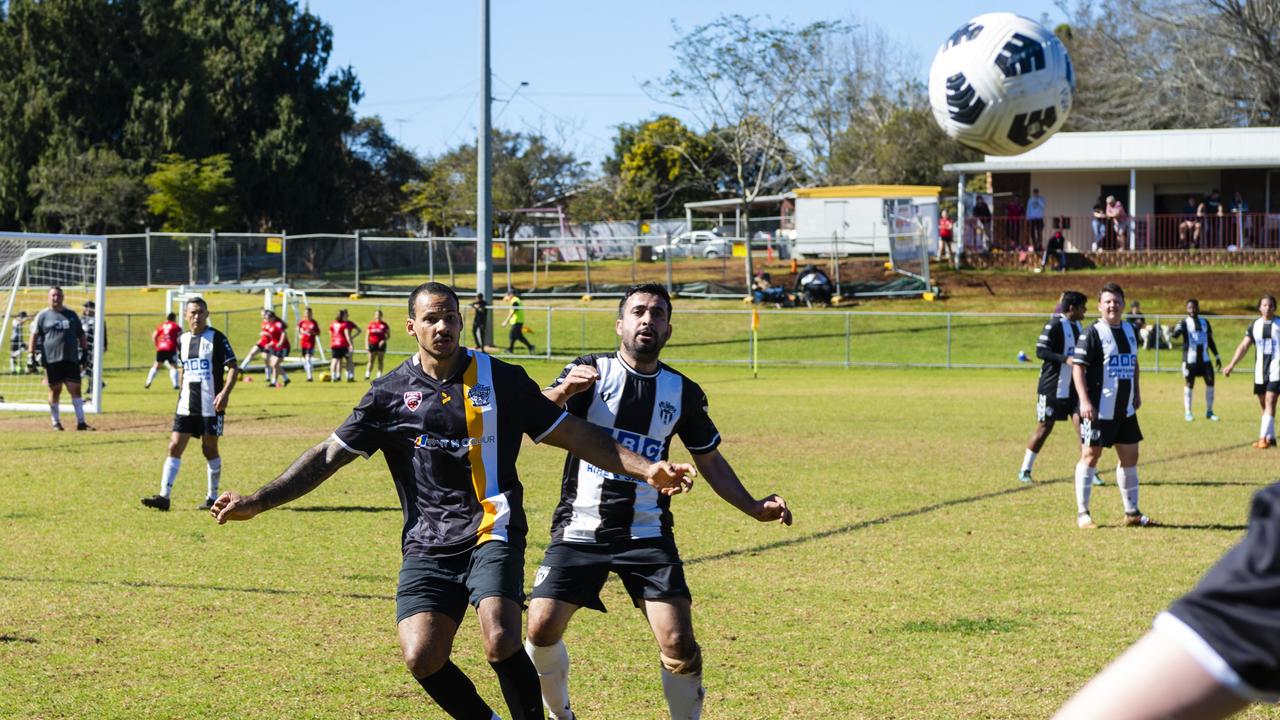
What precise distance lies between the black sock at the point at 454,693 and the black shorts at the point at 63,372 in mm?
16137

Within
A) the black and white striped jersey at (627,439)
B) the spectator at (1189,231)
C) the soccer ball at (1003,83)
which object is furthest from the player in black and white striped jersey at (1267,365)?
the spectator at (1189,231)

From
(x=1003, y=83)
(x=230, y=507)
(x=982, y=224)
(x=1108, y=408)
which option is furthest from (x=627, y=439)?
(x=982, y=224)

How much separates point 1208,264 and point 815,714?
40.4 m

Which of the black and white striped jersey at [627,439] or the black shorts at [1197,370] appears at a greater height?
the black and white striped jersey at [627,439]

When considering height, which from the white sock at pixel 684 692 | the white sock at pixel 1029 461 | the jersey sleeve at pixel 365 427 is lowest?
the white sock at pixel 1029 461

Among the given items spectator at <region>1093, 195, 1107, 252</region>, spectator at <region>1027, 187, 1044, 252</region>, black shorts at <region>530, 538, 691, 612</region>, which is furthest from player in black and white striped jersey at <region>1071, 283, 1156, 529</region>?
spectator at <region>1093, 195, 1107, 252</region>

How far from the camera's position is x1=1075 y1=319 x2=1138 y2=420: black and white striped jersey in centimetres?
1155

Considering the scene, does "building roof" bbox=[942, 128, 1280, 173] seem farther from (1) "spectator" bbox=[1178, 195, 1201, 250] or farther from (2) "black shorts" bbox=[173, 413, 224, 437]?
(2) "black shorts" bbox=[173, 413, 224, 437]

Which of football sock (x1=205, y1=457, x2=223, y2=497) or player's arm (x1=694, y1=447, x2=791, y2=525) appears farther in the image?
football sock (x1=205, y1=457, x2=223, y2=497)

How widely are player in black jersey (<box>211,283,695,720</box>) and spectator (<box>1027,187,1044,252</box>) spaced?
4041 centimetres

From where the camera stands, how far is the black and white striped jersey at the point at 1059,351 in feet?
47.1

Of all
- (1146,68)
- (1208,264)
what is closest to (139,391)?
(1208,264)

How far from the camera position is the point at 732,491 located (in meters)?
6.23

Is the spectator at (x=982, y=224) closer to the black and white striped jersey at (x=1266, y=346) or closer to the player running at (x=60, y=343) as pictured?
the black and white striped jersey at (x=1266, y=346)
